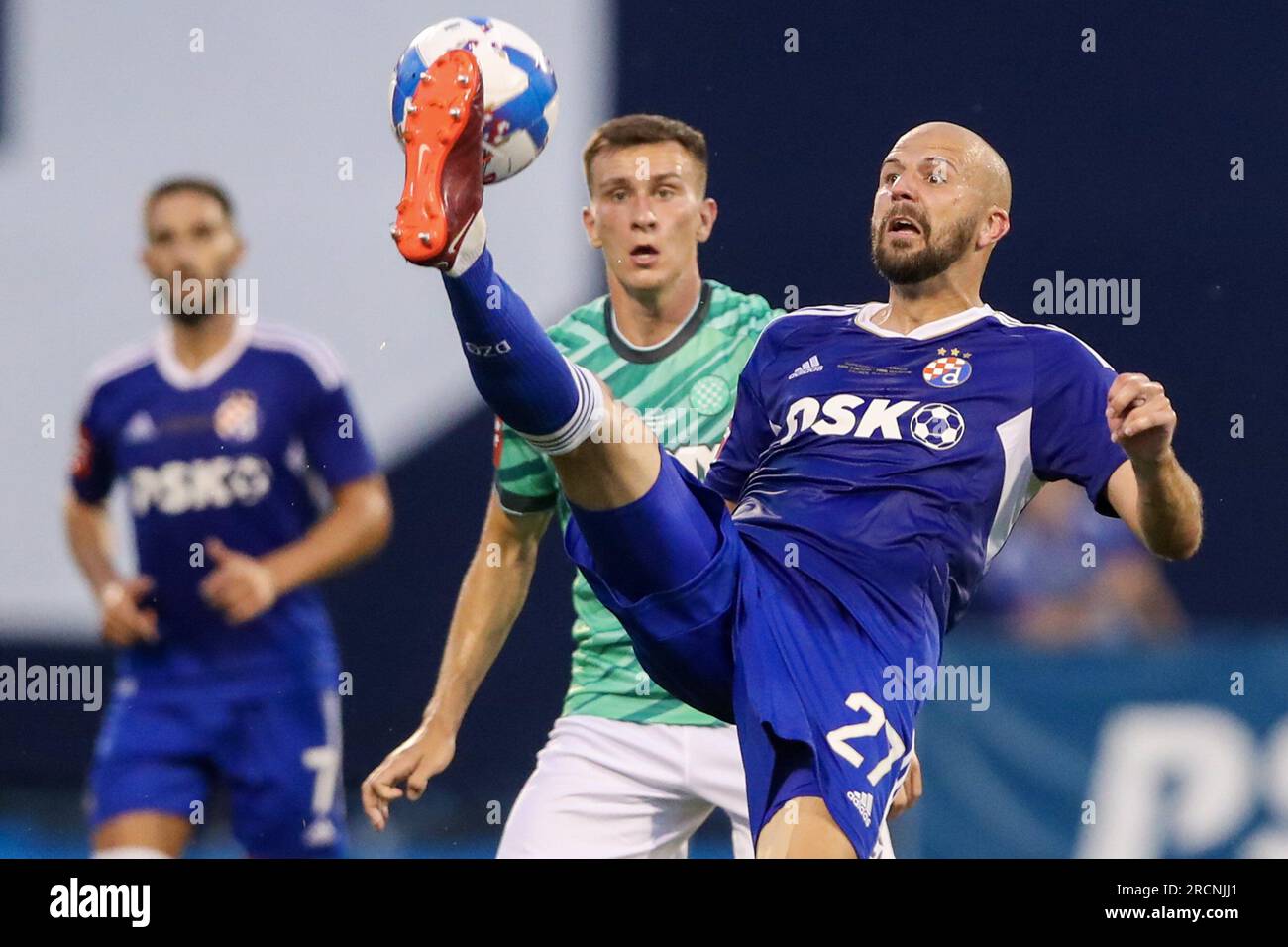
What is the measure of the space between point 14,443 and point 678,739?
105 inches

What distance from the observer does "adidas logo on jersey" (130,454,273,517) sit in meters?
5.50

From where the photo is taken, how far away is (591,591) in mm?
4520

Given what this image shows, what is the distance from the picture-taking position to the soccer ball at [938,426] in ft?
12.5

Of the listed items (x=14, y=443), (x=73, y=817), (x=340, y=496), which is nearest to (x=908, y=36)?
(x=340, y=496)

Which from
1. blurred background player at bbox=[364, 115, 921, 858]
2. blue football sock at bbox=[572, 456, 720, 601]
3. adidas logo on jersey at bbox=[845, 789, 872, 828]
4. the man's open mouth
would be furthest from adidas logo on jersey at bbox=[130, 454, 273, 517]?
adidas logo on jersey at bbox=[845, 789, 872, 828]

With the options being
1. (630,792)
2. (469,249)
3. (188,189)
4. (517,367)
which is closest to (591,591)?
(630,792)

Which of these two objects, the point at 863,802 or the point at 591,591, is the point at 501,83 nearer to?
the point at 591,591

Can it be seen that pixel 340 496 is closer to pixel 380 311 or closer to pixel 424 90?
pixel 380 311

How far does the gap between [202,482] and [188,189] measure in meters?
1.07

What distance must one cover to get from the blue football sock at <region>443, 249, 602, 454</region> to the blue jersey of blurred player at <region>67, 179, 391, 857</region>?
231 centimetres

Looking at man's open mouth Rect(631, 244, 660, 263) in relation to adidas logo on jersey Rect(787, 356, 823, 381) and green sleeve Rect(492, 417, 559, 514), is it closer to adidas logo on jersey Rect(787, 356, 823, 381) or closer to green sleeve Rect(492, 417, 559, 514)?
green sleeve Rect(492, 417, 559, 514)

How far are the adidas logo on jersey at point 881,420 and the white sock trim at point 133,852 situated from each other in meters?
2.17

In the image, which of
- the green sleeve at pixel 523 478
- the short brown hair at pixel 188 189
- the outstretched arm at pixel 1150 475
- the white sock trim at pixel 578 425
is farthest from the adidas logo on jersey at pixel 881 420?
the short brown hair at pixel 188 189

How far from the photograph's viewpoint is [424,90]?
3230 mm
